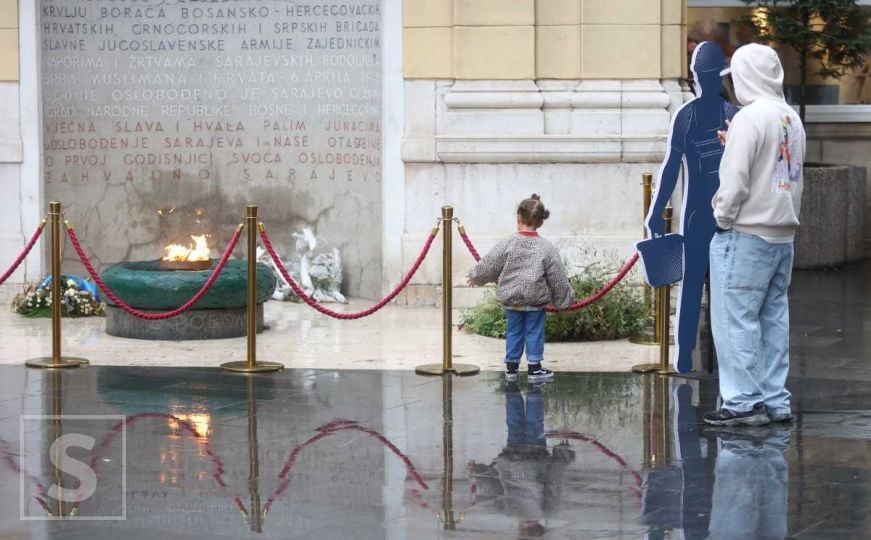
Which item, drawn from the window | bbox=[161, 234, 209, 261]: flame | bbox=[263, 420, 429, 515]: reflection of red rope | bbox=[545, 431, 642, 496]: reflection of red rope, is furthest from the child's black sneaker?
the window

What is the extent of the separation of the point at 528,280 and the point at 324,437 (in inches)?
86.1

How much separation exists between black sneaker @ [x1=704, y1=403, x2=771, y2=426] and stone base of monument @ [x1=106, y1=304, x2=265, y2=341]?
195 inches

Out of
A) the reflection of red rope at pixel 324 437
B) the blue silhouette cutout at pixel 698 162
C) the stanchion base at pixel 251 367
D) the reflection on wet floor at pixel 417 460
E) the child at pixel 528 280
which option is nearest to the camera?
the reflection on wet floor at pixel 417 460

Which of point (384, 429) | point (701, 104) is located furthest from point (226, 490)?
point (701, 104)

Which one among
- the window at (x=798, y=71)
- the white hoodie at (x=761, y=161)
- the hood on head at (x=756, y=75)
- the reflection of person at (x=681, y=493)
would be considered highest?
the window at (x=798, y=71)

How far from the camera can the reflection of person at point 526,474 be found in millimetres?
6554

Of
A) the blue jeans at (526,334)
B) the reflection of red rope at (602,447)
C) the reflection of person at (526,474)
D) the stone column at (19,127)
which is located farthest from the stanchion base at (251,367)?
the stone column at (19,127)

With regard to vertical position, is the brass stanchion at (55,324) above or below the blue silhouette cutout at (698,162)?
below

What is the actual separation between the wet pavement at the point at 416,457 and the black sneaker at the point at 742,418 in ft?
0.23

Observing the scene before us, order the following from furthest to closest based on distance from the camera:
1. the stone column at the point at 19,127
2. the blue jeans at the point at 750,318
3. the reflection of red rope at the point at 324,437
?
the stone column at the point at 19,127
the blue jeans at the point at 750,318
the reflection of red rope at the point at 324,437

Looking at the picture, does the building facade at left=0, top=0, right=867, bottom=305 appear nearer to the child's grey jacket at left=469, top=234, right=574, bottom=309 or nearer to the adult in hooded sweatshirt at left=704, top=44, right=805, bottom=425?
the child's grey jacket at left=469, top=234, right=574, bottom=309

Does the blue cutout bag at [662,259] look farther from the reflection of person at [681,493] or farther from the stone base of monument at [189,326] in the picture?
the stone base of monument at [189,326]

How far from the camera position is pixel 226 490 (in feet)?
→ 22.7

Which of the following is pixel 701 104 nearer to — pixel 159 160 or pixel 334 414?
pixel 334 414
